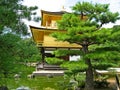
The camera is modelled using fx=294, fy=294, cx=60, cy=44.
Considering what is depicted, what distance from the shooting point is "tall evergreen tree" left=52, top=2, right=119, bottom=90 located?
1124 centimetres

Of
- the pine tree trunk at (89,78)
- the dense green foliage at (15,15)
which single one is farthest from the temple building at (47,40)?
the dense green foliage at (15,15)

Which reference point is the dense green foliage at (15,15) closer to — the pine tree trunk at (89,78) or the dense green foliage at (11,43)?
the dense green foliage at (11,43)

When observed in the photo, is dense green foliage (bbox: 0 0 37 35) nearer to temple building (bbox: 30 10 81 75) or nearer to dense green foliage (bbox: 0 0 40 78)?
dense green foliage (bbox: 0 0 40 78)

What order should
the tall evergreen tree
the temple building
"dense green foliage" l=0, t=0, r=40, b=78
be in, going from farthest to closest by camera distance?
the temple building → the tall evergreen tree → "dense green foliage" l=0, t=0, r=40, b=78

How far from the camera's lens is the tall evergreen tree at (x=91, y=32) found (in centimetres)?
1124

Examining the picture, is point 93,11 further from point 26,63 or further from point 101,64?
point 26,63

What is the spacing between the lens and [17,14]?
4.56m

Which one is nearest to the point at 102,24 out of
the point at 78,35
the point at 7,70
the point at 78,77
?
the point at 78,35

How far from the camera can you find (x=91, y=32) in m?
11.4

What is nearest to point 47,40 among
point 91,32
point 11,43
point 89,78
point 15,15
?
point 89,78

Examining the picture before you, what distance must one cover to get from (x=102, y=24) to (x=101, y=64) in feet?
5.47

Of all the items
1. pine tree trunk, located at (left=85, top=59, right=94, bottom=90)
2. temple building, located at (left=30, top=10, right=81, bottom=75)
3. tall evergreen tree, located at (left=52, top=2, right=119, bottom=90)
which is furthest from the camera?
temple building, located at (left=30, top=10, right=81, bottom=75)

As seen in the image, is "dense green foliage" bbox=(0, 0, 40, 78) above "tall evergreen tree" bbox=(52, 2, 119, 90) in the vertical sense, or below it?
above

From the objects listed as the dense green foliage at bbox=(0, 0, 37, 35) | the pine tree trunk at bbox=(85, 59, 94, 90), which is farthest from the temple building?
the dense green foliage at bbox=(0, 0, 37, 35)
